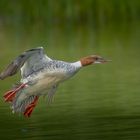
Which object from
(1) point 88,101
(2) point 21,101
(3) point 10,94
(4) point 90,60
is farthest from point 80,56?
(3) point 10,94

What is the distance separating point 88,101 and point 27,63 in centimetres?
189

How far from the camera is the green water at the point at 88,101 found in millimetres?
12531

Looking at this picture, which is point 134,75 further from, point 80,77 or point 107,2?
point 107,2

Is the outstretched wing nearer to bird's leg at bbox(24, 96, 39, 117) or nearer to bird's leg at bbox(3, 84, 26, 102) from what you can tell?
bird's leg at bbox(3, 84, 26, 102)

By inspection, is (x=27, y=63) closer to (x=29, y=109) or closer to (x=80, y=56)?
(x=29, y=109)

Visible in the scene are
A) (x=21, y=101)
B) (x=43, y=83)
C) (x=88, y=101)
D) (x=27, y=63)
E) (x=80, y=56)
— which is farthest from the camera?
(x=80, y=56)

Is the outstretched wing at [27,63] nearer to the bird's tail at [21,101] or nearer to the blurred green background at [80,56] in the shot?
the bird's tail at [21,101]

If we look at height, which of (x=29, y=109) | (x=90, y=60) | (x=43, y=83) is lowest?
(x=29, y=109)

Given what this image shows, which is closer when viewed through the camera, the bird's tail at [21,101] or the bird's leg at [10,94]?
the bird's leg at [10,94]

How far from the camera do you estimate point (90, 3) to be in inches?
1342

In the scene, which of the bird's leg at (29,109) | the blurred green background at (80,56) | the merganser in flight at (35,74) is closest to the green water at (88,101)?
the blurred green background at (80,56)

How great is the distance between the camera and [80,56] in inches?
933

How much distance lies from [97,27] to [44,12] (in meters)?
2.50

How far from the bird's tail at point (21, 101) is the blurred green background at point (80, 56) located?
0.55 feet
